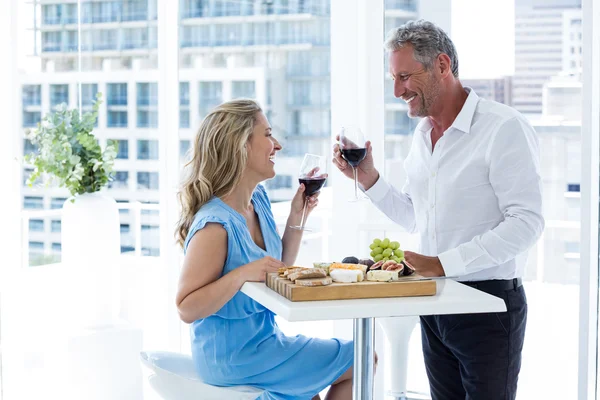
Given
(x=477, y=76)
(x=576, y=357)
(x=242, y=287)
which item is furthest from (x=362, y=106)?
(x=242, y=287)

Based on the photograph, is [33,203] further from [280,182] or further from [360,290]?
[360,290]

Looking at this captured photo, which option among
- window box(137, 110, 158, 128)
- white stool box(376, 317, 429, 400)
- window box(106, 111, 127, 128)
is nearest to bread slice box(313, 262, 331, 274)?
white stool box(376, 317, 429, 400)

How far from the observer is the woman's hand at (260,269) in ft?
6.71

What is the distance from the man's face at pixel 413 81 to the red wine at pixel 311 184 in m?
0.40

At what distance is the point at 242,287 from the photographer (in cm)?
206

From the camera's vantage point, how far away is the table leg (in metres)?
1.93

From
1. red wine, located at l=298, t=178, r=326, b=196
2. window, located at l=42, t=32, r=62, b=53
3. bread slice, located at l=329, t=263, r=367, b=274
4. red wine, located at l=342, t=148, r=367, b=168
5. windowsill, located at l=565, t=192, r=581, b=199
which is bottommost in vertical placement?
bread slice, located at l=329, t=263, r=367, b=274

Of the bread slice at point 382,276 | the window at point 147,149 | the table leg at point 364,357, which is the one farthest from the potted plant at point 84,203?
the bread slice at point 382,276

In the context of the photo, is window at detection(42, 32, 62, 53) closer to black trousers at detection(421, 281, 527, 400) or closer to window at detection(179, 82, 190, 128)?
window at detection(179, 82, 190, 128)

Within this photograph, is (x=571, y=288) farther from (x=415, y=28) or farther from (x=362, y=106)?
(x=415, y=28)

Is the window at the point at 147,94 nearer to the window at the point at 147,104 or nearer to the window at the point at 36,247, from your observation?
the window at the point at 147,104

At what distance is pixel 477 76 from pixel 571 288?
41.1 inches

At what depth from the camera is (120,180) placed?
14.2 ft

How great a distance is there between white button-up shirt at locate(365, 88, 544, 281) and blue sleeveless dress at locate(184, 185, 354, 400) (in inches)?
19.3
